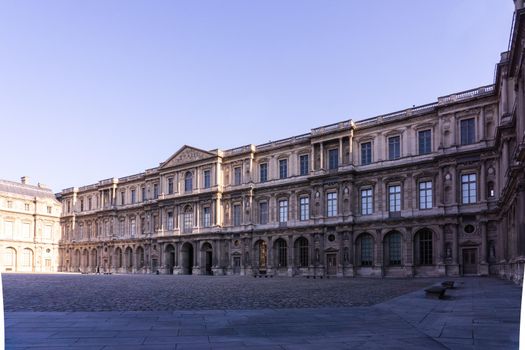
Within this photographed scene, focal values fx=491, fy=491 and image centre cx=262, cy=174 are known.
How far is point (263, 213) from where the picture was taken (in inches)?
2172

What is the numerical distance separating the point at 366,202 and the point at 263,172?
44.6 feet

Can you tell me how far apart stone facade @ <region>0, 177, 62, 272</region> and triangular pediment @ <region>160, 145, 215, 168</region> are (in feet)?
101

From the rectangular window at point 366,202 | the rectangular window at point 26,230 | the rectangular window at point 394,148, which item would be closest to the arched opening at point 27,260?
the rectangular window at point 26,230

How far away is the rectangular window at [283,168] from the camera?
5341 cm

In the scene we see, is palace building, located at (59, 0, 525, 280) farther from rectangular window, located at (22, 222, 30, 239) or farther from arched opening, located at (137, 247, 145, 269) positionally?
rectangular window, located at (22, 222, 30, 239)

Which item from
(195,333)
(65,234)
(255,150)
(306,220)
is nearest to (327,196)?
(306,220)

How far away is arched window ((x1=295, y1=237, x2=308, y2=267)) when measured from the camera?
167 feet

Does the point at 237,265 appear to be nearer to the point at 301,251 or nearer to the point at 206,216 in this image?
the point at 206,216

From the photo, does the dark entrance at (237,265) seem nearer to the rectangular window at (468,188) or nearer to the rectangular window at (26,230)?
the rectangular window at (468,188)

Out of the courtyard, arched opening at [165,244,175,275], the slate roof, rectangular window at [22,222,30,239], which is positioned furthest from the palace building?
the slate roof

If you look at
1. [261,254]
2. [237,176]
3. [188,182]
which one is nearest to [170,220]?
[188,182]

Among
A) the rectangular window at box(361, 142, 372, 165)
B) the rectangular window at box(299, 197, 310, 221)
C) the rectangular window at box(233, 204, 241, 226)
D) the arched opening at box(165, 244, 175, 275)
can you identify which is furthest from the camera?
the arched opening at box(165, 244, 175, 275)

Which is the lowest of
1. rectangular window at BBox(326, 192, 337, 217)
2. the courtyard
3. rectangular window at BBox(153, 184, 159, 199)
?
the courtyard

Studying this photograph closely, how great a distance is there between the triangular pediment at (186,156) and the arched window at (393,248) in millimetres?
24242
